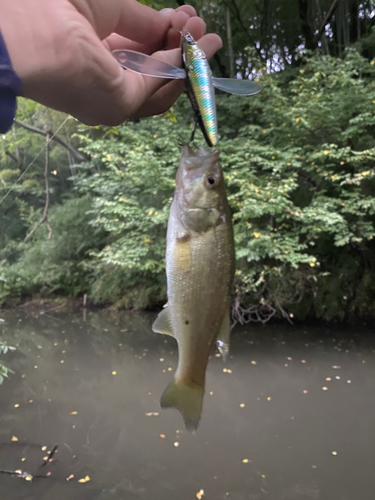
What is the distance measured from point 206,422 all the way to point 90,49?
4.22 m

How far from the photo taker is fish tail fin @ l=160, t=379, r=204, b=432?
1001 millimetres

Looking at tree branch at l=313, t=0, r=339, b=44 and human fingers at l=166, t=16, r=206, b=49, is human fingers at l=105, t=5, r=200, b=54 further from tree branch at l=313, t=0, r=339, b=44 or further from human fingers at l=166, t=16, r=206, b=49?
tree branch at l=313, t=0, r=339, b=44

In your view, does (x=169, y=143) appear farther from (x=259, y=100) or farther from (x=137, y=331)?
(x=137, y=331)

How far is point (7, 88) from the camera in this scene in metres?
0.73

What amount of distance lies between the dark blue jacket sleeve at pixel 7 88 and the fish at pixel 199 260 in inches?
16.8

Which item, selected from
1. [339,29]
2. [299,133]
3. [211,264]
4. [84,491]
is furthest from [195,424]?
[339,29]

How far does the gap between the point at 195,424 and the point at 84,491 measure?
2885 mm

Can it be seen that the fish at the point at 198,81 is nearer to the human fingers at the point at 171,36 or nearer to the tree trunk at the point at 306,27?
the human fingers at the point at 171,36

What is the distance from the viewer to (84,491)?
314cm

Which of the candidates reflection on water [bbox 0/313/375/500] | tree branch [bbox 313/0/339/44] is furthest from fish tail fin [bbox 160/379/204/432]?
tree branch [bbox 313/0/339/44]

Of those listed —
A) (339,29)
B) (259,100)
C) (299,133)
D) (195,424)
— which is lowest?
(195,424)

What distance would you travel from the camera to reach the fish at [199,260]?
0.94m

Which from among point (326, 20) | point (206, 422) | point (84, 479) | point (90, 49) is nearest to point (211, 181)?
point (90, 49)

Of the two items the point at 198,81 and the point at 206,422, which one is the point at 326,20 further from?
the point at 198,81
